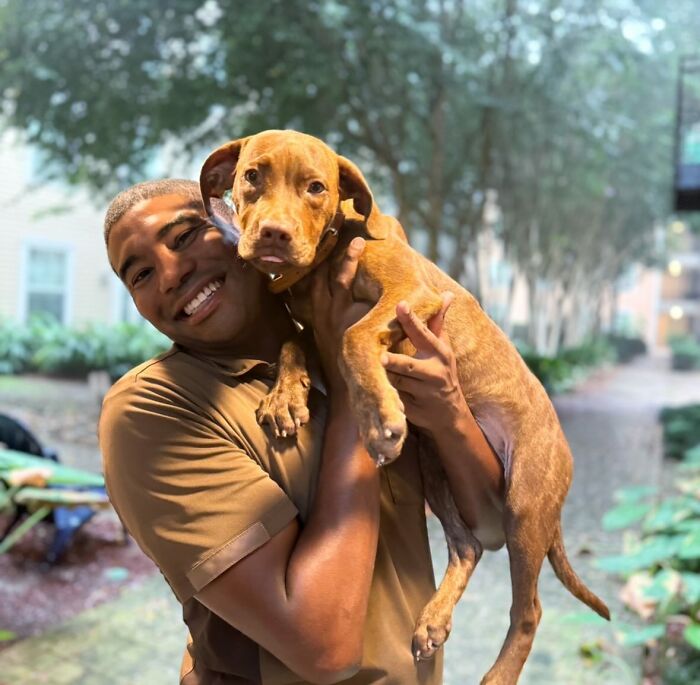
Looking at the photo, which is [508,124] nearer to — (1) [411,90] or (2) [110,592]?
(1) [411,90]

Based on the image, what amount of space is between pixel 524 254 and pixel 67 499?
775 centimetres

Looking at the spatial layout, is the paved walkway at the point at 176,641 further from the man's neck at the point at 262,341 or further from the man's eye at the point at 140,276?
the man's eye at the point at 140,276

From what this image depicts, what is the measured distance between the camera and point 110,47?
624 cm

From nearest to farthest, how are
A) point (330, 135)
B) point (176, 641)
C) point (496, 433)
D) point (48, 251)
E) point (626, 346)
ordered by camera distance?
point (496, 433)
point (176, 641)
point (48, 251)
point (330, 135)
point (626, 346)

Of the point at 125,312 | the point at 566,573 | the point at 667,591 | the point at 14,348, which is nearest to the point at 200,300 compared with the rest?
the point at 566,573

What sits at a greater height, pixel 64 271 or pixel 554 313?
pixel 64 271

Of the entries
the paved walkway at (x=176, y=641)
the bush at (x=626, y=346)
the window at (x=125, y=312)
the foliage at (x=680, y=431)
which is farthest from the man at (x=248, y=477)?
the bush at (x=626, y=346)

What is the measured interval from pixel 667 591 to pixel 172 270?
10.3 feet

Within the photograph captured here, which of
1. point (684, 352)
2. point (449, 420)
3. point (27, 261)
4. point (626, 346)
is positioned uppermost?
point (449, 420)

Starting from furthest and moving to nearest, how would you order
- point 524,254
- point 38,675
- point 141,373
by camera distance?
point 524,254
point 38,675
point 141,373

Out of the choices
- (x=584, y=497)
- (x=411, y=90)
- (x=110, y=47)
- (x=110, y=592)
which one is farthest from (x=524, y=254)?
(x=110, y=592)

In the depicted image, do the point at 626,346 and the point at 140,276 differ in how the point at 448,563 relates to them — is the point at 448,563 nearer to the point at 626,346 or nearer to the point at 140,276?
the point at 140,276

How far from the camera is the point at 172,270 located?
1103mm

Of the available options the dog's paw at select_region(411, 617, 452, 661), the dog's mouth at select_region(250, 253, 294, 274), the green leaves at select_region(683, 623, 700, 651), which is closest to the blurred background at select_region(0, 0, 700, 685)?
the green leaves at select_region(683, 623, 700, 651)
